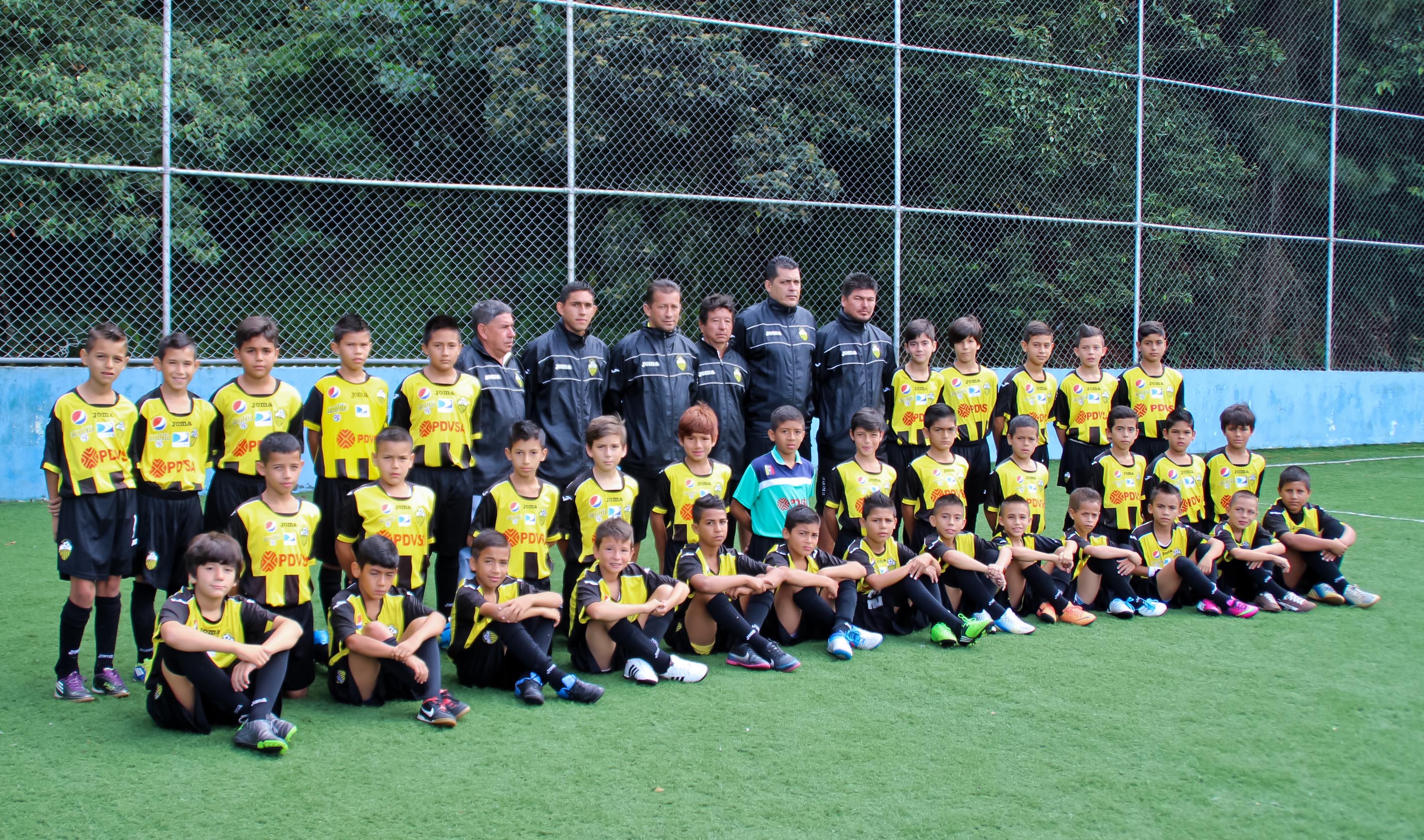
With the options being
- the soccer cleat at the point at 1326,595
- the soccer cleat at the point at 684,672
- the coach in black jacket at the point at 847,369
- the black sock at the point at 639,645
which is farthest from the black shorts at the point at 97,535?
the soccer cleat at the point at 1326,595

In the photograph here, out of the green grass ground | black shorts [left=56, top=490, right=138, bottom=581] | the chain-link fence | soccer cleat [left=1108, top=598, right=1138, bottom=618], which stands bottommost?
the green grass ground

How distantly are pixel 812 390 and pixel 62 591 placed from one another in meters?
4.03

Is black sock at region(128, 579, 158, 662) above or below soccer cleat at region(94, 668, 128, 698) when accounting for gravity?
above

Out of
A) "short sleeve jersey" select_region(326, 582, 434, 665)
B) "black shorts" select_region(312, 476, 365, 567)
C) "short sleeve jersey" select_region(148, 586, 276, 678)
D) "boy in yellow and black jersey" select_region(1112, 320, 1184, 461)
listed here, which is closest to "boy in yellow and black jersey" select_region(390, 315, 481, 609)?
"black shorts" select_region(312, 476, 365, 567)

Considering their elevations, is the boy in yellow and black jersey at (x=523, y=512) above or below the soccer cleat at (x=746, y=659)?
above

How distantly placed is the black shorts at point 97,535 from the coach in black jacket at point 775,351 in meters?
3.00

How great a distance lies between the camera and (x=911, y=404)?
20.4 feet

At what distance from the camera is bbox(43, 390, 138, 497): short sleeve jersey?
4363mm

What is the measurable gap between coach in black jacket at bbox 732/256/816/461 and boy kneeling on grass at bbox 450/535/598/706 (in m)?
1.99

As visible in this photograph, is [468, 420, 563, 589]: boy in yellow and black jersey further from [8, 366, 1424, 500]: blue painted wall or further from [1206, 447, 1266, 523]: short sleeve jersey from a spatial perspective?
[8, 366, 1424, 500]: blue painted wall

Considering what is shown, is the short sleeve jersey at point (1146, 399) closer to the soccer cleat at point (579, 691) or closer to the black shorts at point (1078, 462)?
the black shorts at point (1078, 462)

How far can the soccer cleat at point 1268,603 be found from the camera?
5.68 meters

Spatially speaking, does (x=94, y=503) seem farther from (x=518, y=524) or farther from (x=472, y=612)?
(x=518, y=524)

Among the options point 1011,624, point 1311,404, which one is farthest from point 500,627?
point 1311,404
